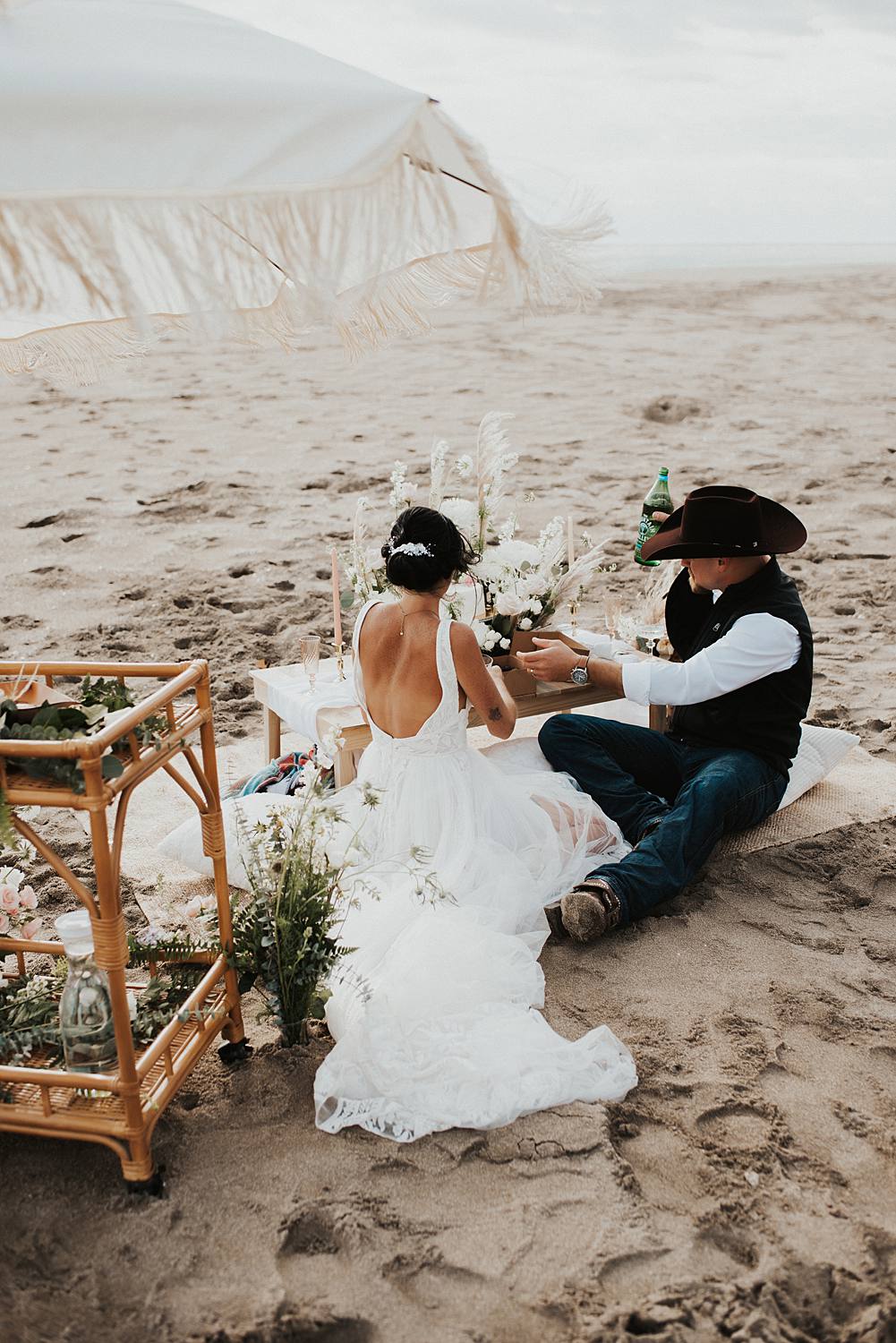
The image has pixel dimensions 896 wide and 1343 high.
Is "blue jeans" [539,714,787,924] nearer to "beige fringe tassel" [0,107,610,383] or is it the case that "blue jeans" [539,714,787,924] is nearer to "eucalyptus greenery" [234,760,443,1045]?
"eucalyptus greenery" [234,760,443,1045]

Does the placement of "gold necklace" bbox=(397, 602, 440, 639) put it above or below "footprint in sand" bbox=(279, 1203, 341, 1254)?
above

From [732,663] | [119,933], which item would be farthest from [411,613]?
[119,933]

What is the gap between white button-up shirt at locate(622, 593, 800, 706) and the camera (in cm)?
409

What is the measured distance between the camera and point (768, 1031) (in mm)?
3299

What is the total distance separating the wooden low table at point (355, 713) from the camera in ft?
13.9

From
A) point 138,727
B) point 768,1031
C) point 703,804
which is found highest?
point 138,727

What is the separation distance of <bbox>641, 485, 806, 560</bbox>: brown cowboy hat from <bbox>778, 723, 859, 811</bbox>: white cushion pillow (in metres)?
0.89

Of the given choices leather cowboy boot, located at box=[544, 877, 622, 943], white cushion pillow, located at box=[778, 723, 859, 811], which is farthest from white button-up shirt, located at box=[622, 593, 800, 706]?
leather cowboy boot, located at box=[544, 877, 622, 943]

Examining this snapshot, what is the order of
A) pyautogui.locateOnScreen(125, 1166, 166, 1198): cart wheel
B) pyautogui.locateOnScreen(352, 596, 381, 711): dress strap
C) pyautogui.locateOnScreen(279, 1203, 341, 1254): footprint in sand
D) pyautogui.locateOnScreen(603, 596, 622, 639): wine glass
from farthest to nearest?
pyautogui.locateOnScreen(603, 596, 622, 639): wine glass
pyautogui.locateOnScreen(352, 596, 381, 711): dress strap
pyautogui.locateOnScreen(125, 1166, 166, 1198): cart wheel
pyautogui.locateOnScreen(279, 1203, 341, 1254): footprint in sand

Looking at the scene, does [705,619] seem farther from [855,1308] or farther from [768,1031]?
[855,1308]

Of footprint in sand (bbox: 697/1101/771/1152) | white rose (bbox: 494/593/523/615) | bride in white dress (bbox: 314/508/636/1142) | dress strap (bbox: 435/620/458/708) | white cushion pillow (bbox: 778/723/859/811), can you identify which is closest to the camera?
footprint in sand (bbox: 697/1101/771/1152)

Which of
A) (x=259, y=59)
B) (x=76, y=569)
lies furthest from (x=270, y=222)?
(x=76, y=569)

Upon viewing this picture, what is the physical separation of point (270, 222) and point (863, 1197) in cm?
242

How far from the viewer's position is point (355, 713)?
4.29 meters
